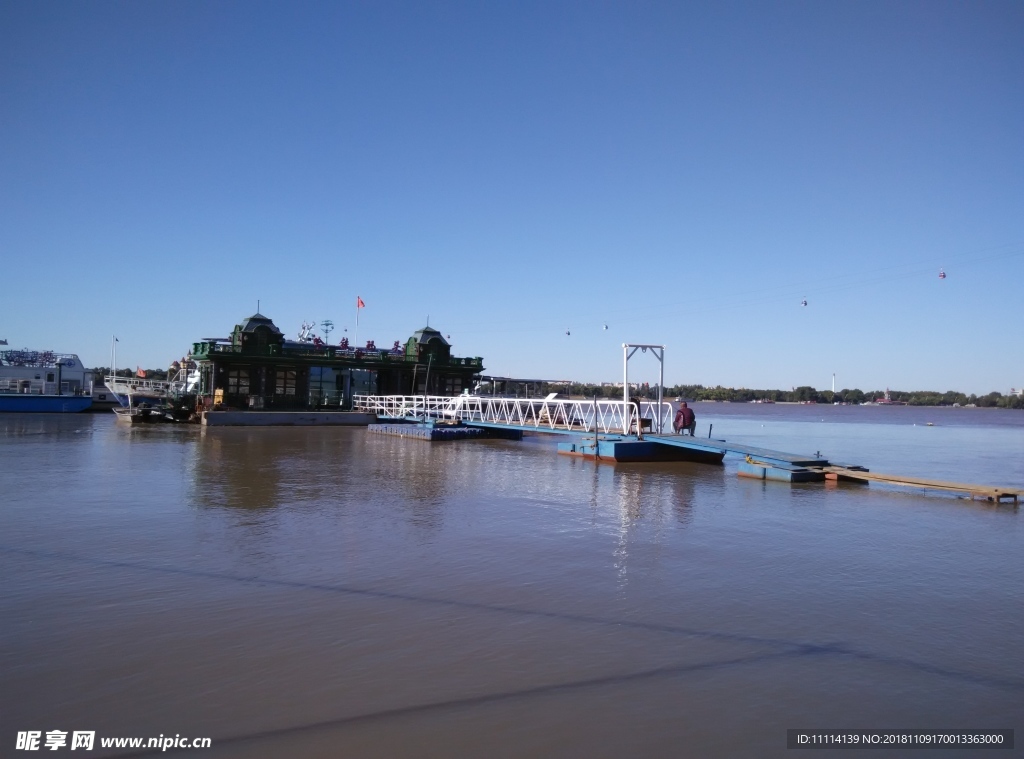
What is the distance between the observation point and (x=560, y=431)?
29547mm

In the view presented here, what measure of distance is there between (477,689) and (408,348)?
43.7 meters

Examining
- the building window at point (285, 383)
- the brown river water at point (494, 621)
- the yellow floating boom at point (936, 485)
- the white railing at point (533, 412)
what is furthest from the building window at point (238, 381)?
the yellow floating boom at point (936, 485)

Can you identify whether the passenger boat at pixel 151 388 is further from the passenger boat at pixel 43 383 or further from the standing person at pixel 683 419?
the standing person at pixel 683 419

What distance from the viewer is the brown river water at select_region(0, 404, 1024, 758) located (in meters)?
5.67

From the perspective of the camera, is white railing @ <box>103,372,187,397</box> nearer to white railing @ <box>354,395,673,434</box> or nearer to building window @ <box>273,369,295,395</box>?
building window @ <box>273,369,295,395</box>

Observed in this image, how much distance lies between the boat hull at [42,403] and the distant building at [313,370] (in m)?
8.99

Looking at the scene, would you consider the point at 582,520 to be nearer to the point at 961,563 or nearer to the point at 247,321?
the point at 961,563

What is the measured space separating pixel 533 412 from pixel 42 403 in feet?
114

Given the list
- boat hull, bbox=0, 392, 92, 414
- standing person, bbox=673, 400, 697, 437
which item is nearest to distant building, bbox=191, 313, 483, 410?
boat hull, bbox=0, 392, 92, 414

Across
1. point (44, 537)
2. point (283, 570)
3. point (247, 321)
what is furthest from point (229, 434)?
point (283, 570)


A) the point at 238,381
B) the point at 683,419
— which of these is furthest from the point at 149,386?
the point at 683,419

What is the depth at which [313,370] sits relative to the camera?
154 ft

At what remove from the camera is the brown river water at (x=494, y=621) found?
5672 millimetres

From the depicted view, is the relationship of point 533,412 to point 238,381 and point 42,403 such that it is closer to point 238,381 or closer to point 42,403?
point 238,381
